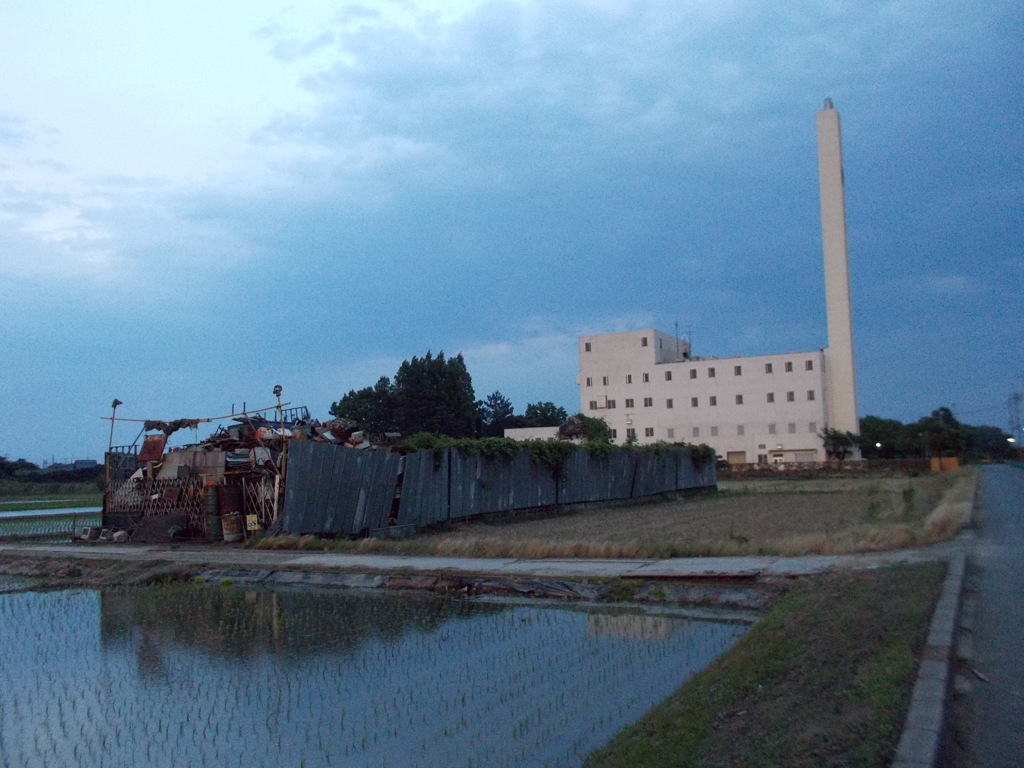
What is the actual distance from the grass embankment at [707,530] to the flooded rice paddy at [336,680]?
3.94 metres

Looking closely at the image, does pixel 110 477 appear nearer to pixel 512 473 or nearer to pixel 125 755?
pixel 512 473

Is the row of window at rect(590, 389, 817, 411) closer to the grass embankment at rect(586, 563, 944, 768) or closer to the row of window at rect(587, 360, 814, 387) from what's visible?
the row of window at rect(587, 360, 814, 387)

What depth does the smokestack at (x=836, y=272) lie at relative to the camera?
2913 inches

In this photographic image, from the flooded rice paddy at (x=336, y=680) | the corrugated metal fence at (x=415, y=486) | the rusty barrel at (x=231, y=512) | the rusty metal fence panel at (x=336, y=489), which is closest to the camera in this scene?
the flooded rice paddy at (x=336, y=680)

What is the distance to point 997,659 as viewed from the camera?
301 inches

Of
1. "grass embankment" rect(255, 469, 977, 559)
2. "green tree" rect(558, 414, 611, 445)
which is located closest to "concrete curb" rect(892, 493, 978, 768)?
"grass embankment" rect(255, 469, 977, 559)

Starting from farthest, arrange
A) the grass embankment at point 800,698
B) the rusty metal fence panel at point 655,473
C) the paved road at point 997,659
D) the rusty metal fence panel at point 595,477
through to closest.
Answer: the rusty metal fence panel at point 655,473 → the rusty metal fence panel at point 595,477 → the paved road at point 997,659 → the grass embankment at point 800,698

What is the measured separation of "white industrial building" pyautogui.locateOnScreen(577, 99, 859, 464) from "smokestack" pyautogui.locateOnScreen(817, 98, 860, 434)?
0.28 ft

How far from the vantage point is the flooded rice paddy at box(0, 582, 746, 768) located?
652 centimetres

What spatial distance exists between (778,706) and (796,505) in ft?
92.2

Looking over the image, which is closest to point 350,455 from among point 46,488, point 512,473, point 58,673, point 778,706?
point 512,473

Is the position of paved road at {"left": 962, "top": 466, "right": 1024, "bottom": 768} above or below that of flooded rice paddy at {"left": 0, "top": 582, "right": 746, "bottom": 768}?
above

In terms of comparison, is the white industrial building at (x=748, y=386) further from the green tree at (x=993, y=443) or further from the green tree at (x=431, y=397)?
the green tree at (x=993, y=443)

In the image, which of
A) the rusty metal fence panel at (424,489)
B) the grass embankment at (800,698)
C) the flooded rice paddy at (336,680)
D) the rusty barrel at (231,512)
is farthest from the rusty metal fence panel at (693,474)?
the grass embankment at (800,698)
